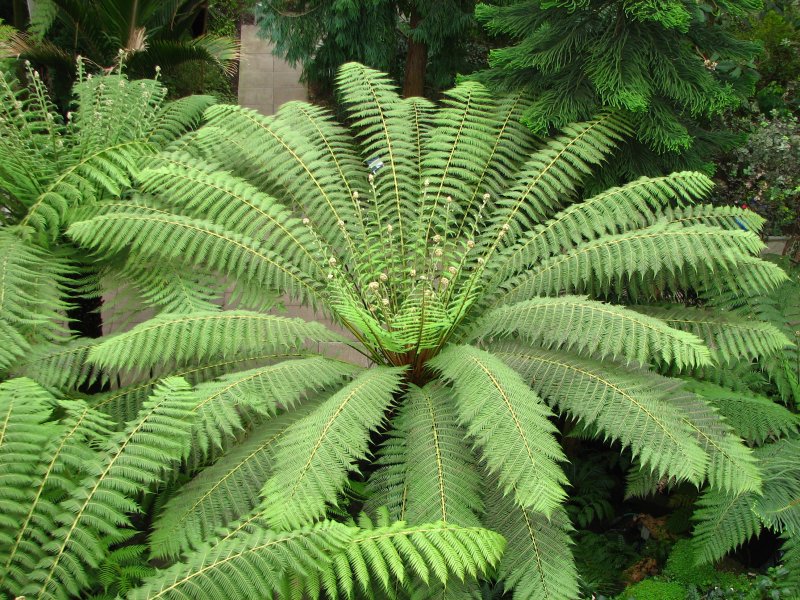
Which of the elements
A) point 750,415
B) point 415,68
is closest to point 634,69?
point 750,415

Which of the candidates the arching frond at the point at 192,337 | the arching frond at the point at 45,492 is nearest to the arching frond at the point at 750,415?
the arching frond at the point at 192,337

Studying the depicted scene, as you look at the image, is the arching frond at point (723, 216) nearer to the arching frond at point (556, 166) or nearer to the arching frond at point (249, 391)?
the arching frond at point (556, 166)

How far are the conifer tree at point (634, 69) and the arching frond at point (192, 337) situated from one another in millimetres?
1848

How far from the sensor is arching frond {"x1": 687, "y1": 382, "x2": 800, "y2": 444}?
320 centimetres

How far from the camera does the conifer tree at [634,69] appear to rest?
362cm

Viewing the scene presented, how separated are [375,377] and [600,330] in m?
0.96

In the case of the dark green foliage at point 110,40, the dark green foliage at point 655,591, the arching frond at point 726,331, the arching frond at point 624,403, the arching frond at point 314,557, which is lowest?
the dark green foliage at point 655,591

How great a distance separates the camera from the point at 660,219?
353cm

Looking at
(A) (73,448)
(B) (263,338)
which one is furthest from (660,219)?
(A) (73,448)

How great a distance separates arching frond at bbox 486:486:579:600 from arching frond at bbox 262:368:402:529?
24.1 inches

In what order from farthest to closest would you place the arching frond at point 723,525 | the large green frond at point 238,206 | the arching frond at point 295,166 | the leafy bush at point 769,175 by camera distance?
the leafy bush at point 769,175, the arching frond at point 295,166, the large green frond at point 238,206, the arching frond at point 723,525

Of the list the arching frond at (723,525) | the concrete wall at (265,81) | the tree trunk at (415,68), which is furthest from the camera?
the concrete wall at (265,81)

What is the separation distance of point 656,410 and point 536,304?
670 millimetres

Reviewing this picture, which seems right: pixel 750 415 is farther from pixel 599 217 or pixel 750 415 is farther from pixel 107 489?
pixel 107 489
